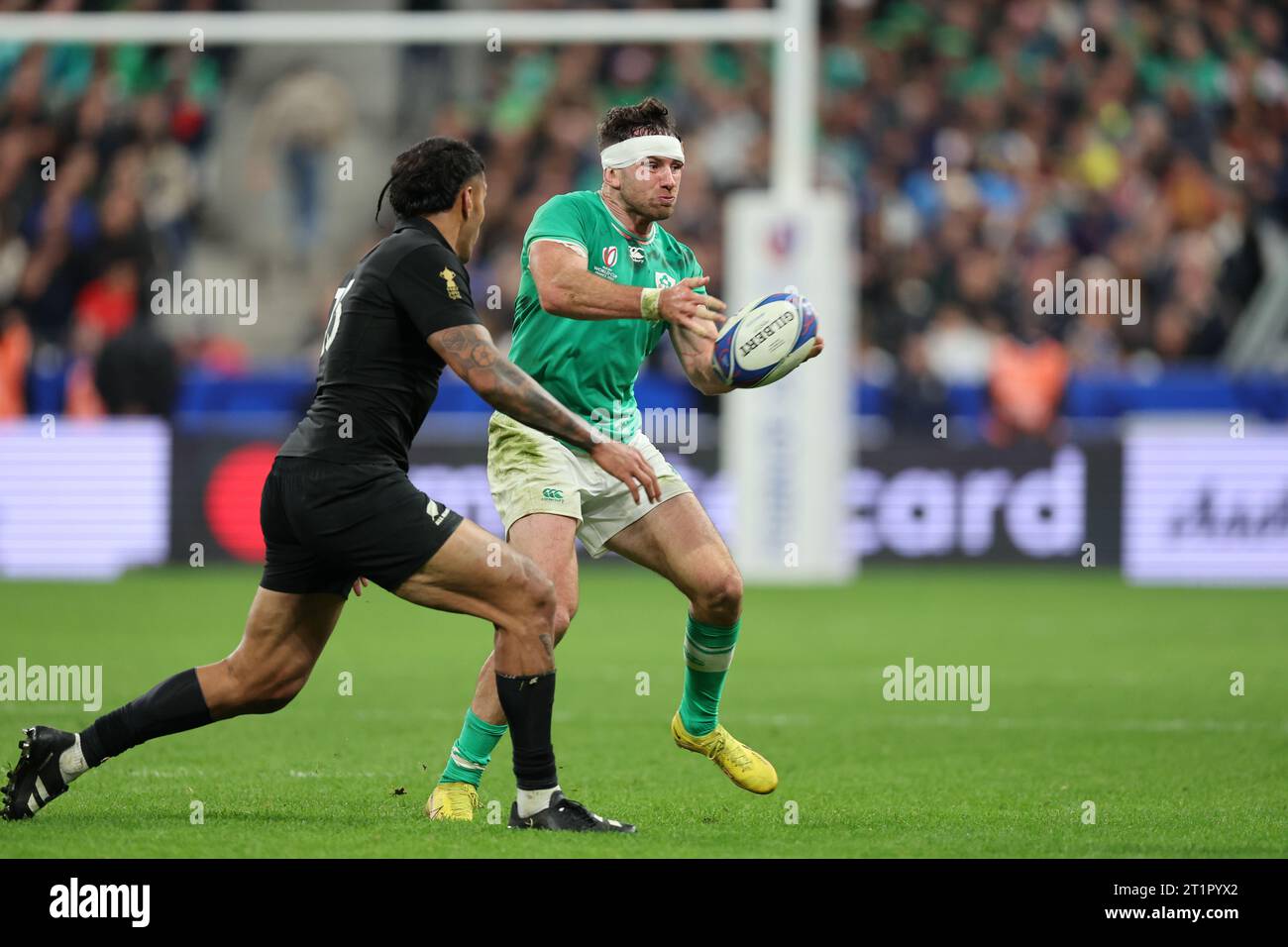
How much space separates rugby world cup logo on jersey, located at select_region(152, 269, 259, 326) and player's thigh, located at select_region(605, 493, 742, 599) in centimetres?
1119

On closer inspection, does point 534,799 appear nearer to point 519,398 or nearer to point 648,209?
point 519,398

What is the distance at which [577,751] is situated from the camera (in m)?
8.76

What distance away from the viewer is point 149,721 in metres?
6.71

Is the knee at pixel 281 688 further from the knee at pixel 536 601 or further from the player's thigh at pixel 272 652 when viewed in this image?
the knee at pixel 536 601

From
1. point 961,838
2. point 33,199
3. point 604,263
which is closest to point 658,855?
point 961,838

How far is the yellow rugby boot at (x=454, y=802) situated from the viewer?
22.5 ft

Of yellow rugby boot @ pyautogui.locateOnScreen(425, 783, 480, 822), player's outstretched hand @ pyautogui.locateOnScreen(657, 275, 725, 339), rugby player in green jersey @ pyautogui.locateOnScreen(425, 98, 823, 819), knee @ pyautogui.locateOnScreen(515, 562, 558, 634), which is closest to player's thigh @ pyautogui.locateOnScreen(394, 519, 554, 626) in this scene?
knee @ pyautogui.locateOnScreen(515, 562, 558, 634)

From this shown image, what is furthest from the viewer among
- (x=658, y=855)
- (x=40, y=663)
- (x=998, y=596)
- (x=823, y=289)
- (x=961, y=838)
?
(x=823, y=289)

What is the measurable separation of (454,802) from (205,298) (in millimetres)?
14743

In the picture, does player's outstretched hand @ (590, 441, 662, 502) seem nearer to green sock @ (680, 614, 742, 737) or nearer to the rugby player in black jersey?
the rugby player in black jersey

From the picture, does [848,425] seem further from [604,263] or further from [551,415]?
[551,415]

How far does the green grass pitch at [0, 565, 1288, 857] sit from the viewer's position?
6488 millimetres

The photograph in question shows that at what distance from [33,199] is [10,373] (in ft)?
8.45

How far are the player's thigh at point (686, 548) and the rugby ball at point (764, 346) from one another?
54 cm
